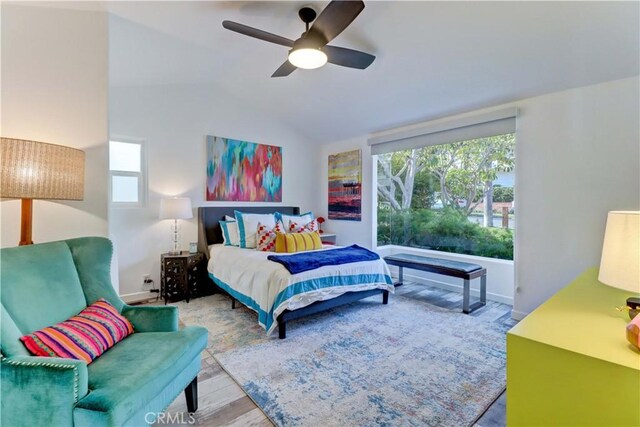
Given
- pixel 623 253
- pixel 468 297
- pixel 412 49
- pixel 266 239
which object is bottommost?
pixel 468 297

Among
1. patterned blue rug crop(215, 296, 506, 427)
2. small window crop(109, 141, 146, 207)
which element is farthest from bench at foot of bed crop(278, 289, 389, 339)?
small window crop(109, 141, 146, 207)

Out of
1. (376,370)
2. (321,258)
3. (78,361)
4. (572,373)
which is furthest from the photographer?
(321,258)

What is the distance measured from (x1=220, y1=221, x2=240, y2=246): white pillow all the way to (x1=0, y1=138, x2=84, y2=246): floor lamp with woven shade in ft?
7.47

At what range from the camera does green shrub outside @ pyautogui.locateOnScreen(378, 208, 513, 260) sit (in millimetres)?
3902

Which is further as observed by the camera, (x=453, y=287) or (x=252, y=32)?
(x=453, y=287)

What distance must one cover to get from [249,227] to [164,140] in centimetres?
166

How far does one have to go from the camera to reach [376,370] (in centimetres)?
220

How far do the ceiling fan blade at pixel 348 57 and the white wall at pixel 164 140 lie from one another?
263cm

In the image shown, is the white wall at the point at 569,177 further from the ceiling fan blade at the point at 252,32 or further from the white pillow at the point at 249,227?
the white pillow at the point at 249,227

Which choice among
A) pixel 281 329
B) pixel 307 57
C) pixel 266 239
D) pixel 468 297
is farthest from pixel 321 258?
pixel 307 57

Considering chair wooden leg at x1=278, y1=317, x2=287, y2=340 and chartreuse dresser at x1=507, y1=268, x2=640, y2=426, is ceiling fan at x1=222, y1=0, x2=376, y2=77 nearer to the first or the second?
chartreuse dresser at x1=507, y1=268, x2=640, y2=426

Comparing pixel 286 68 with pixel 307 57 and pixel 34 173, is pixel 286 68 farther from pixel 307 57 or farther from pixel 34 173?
pixel 34 173

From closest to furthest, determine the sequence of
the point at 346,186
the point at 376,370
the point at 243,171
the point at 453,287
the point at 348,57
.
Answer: the point at 376,370 < the point at 348,57 < the point at 453,287 < the point at 243,171 < the point at 346,186

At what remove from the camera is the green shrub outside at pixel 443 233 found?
3902mm
